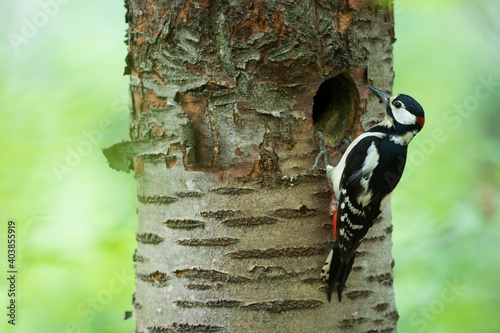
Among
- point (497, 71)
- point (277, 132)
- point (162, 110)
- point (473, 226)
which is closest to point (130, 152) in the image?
point (162, 110)

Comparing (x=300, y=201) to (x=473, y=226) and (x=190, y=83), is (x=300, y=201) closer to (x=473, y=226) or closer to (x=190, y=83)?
(x=190, y=83)

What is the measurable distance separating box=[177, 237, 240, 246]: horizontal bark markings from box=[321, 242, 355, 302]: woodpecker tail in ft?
1.26

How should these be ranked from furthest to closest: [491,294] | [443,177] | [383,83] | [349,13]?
1. [443,177]
2. [491,294]
3. [383,83]
4. [349,13]

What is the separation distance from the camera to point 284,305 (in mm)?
2156

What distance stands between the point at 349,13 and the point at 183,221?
3.81 ft

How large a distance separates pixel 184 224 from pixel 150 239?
0.71 feet

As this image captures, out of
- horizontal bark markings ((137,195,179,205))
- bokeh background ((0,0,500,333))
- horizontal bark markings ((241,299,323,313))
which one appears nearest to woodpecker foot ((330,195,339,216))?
horizontal bark markings ((241,299,323,313))

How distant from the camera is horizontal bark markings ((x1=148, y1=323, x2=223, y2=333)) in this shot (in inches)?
84.6

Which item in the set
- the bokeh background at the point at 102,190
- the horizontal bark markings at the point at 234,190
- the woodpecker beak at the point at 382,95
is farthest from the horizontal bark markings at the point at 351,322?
the bokeh background at the point at 102,190

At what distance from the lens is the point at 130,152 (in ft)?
7.97

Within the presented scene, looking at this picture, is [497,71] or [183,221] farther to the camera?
[497,71]

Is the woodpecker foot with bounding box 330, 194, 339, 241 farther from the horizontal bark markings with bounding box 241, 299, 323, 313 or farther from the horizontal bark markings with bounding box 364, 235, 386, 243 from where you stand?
the horizontal bark markings with bounding box 241, 299, 323, 313

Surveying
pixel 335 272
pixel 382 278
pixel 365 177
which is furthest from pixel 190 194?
pixel 365 177

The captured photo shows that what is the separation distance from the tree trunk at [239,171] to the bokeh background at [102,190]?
112cm
